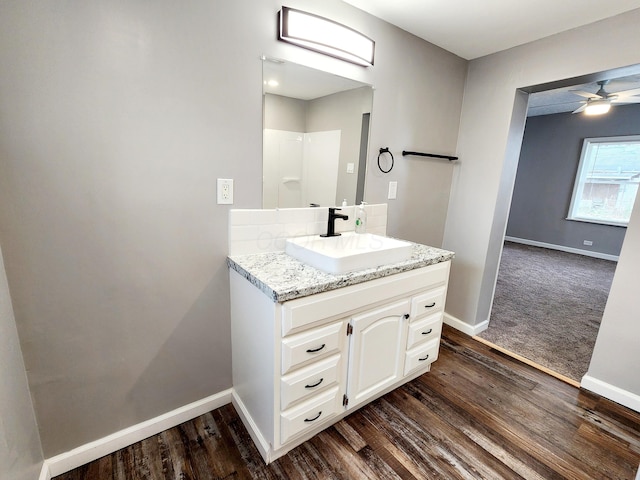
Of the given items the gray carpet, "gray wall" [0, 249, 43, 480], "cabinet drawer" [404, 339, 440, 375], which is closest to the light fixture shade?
"gray wall" [0, 249, 43, 480]

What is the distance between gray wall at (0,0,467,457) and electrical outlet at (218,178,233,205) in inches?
1.4

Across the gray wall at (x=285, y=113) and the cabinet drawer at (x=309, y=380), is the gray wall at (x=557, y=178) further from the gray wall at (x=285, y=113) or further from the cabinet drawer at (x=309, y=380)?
the cabinet drawer at (x=309, y=380)

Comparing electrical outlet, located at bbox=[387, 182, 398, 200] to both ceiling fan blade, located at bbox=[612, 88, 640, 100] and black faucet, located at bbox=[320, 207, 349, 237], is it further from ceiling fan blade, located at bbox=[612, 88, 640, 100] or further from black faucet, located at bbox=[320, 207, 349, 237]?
ceiling fan blade, located at bbox=[612, 88, 640, 100]

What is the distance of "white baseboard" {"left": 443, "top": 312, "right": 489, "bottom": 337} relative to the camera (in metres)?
2.58

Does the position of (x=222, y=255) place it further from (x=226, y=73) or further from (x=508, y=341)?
(x=508, y=341)

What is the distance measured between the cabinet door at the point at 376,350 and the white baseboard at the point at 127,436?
30.1 inches

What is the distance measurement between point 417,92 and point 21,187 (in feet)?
7.41

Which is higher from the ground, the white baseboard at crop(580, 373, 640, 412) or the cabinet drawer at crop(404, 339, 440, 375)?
the cabinet drawer at crop(404, 339, 440, 375)

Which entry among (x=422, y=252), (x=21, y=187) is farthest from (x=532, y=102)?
(x=21, y=187)

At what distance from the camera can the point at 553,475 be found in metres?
1.37

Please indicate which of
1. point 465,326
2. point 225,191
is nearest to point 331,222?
point 225,191

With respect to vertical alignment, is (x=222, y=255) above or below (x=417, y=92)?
below

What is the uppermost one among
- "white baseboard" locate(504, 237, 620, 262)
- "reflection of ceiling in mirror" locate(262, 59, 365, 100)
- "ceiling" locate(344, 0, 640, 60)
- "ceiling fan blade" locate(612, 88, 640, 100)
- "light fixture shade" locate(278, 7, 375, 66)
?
"ceiling" locate(344, 0, 640, 60)

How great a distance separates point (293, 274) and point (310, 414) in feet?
2.16
